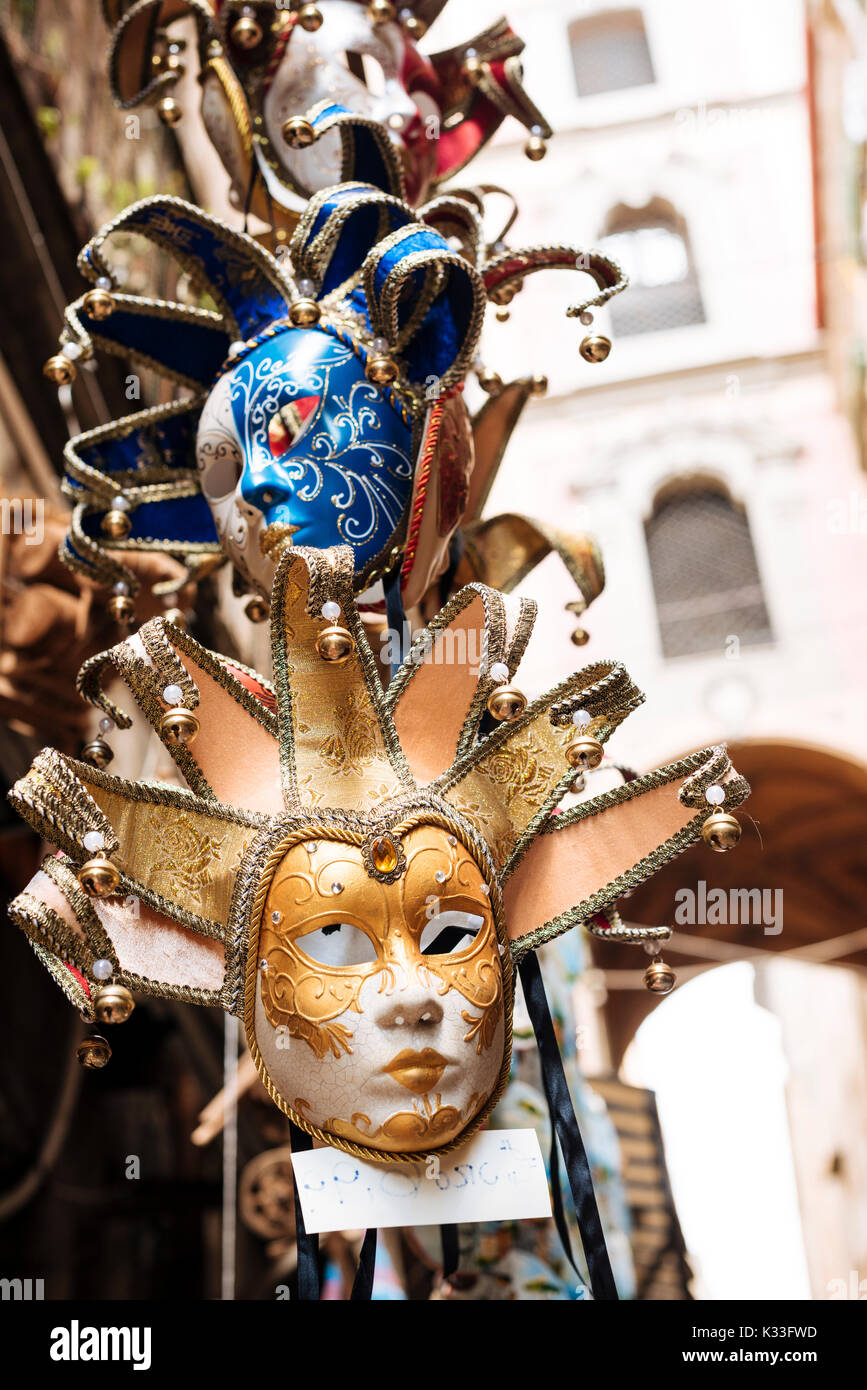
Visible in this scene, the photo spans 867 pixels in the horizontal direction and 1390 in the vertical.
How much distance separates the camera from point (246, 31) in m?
1.55

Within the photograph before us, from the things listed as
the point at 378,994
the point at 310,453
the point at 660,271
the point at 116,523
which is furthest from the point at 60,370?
the point at 660,271

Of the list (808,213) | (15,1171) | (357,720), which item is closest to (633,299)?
(808,213)

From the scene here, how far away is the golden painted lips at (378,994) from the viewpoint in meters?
1.03

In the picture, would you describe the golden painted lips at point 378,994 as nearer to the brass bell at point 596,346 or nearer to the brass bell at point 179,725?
the brass bell at point 179,725

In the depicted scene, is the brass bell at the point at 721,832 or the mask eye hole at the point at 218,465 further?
the mask eye hole at the point at 218,465

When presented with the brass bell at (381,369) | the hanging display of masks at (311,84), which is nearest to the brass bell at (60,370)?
the brass bell at (381,369)

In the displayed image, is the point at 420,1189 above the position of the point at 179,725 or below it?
below

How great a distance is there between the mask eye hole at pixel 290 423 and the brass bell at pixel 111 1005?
0.60 m

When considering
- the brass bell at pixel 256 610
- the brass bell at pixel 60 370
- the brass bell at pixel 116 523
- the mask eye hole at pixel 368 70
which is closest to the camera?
the brass bell at pixel 60 370

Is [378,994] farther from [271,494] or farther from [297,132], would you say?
[297,132]

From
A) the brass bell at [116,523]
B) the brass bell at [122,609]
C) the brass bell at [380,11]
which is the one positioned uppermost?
the brass bell at [380,11]

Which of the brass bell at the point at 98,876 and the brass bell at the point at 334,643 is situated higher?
the brass bell at the point at 334,643

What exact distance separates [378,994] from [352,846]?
13 centimetres

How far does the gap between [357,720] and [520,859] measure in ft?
0.66
